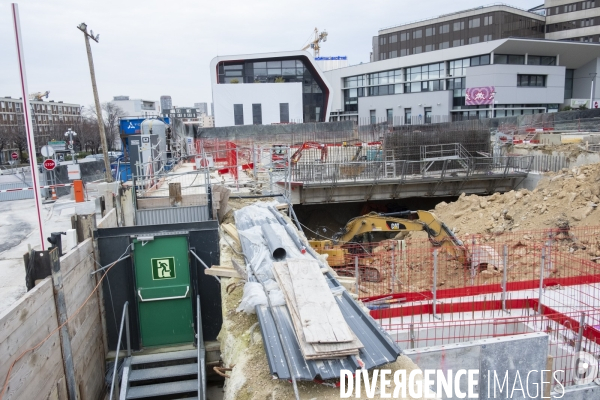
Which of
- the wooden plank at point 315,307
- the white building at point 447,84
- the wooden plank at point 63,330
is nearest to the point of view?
the wooden plank at point 315,307

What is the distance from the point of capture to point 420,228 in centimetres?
1357

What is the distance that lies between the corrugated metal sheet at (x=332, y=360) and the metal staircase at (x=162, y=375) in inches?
136

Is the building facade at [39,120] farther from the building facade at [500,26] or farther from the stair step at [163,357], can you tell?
the building facade at [500,26]

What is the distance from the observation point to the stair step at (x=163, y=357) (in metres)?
7.96

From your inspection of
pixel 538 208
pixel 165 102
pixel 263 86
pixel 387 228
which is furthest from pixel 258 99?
pixel 165 102

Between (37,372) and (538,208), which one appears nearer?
(37,372)

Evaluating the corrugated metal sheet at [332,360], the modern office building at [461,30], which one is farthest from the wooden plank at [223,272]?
the modern office building at [461,30]

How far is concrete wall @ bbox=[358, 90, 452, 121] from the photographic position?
4875cm

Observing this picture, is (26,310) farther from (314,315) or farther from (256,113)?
(256,113)

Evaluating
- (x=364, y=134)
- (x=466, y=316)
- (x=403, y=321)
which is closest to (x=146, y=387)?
(x=403, y=321)

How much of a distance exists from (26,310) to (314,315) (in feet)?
11.9

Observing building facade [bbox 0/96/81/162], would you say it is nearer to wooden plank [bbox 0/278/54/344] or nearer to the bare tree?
the bare tree

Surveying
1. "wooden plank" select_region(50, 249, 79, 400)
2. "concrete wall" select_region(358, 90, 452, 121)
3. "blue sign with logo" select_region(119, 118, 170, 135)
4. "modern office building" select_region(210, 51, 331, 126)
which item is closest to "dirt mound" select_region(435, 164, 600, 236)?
"wooden plank" select_region(50, 249, 79, 400)

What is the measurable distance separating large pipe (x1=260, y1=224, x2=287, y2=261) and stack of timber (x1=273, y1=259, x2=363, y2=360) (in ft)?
2.34
